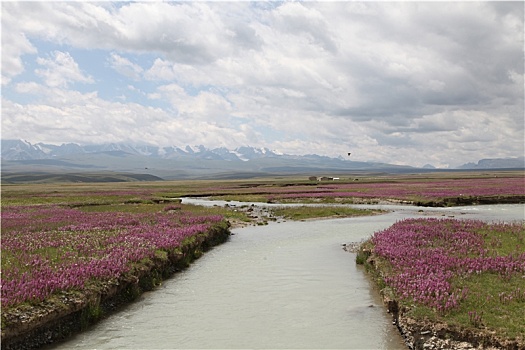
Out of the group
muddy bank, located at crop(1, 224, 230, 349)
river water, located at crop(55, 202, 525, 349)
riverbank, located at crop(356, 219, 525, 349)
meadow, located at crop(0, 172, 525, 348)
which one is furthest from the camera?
meadow, located at crop(0, 172, 525, 348)

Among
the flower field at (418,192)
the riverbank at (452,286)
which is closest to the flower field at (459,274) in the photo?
the riverbank at (452,286)

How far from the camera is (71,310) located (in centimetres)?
1341

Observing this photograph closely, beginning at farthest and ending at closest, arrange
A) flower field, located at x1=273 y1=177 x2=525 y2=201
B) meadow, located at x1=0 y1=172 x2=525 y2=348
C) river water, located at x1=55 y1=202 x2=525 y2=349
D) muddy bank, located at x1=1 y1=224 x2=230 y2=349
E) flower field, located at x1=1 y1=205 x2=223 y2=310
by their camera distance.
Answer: flower field, located at x1=273 y1=177 x2=525 y2=201 → flower field, located at x1=1 y1=205 x2=223 y2=310 → meadow, located at x1=0 y1=172 x2=525 y2=348 → river water, located at x1=55 y1=202 x2=525 y2=349 → muddy bank, located at x1=1 y1=224 x2=230 y2=349

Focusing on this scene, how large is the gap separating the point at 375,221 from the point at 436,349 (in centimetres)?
3448

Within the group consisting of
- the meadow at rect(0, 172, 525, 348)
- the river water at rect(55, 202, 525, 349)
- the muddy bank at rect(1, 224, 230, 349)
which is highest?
the meadow at rect(0, 172, 525, 348)

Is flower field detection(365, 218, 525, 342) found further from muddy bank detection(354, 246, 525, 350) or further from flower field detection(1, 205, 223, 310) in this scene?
flower field detection(1, 205, 223, 310)

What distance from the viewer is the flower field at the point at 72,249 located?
14105mm

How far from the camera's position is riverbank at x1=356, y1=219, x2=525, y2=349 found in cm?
1132

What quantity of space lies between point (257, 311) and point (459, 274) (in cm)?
837

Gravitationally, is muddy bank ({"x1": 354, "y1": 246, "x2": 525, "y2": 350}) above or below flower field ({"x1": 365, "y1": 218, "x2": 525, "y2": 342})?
below

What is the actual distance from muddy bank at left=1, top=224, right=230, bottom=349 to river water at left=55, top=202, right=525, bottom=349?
0.48 meters

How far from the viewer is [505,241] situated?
77.6 feet

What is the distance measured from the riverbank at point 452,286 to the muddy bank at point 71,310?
10667 millimetres

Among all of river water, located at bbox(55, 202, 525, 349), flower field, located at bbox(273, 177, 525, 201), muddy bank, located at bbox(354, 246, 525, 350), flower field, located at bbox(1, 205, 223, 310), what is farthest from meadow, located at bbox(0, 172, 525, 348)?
flower field, located at bbox(273, 177, 525, 201)
